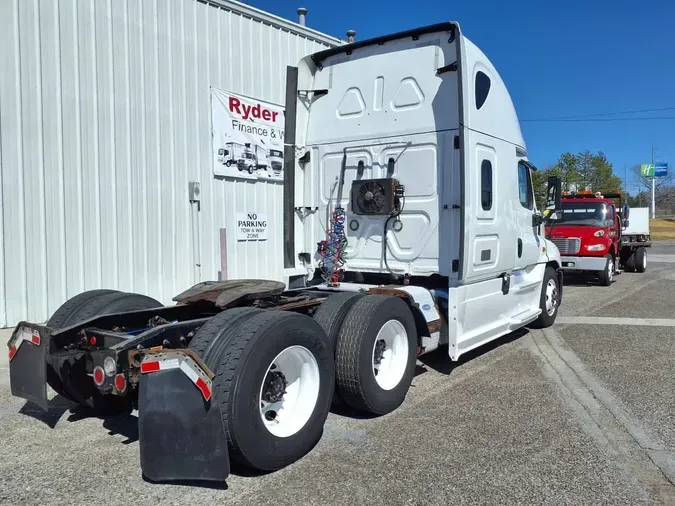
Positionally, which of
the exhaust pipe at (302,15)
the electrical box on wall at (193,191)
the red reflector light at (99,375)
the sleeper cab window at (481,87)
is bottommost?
the red reflector light at (99,375)

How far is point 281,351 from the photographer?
387cm

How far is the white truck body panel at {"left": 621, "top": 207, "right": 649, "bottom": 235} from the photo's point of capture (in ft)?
64.7

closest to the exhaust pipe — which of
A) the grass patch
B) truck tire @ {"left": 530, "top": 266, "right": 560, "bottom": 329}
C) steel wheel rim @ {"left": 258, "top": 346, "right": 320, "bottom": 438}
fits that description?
truck tire @ {"left": 530, "top": 266, "right": 560, "bottom": 329}

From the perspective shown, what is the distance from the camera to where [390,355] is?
5.28 metres

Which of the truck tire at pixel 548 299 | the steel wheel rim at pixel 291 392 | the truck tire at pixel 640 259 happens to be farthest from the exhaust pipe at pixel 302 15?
the truck tire at pixel 640 259

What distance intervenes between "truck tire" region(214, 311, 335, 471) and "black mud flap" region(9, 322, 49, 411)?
4.53ft

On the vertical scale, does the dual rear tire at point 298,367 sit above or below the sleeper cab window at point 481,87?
below

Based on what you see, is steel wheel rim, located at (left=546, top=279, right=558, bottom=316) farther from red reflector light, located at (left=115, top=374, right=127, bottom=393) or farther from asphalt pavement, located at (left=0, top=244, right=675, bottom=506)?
red reflector light, located at (left=115, top=374, right=127, bottom=393)

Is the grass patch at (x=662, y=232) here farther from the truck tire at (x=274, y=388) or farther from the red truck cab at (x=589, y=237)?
the truck tire at (x=274, y=388)

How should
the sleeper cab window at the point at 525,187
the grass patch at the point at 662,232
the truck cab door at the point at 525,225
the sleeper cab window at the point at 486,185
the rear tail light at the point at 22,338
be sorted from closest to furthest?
the rear tail light at the point at 22,338 → the sleeper cab window at the point at 486,185 → the truck cab door at the point at 525,225 → the sleeper cab window at the point at 525,187 → the grass patch at the point at 662,232

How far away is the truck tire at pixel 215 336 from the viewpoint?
3.65 meters

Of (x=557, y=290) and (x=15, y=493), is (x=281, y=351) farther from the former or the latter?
(x=557, y=290)

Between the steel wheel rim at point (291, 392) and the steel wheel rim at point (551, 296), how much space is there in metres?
5.56

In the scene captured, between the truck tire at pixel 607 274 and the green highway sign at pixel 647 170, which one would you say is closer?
the truck tire at pixel 607 274
